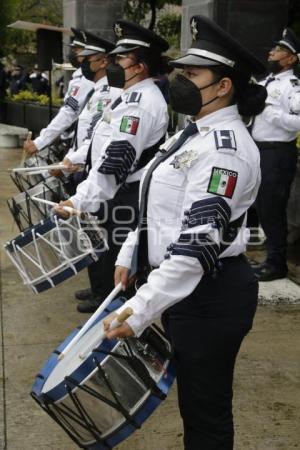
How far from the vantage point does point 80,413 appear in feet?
7.85

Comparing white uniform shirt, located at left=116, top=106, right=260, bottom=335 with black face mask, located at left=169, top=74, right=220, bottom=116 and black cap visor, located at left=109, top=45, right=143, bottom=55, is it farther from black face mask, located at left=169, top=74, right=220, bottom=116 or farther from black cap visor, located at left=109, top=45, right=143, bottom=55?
black cap visor, located at left=109, top=45, right=143, bottom=55

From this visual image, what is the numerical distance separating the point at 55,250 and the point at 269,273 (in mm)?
2347

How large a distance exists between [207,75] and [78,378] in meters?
1.16

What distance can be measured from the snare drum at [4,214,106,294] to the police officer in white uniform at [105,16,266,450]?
134 cm

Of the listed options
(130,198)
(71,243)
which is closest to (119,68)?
(130,198)

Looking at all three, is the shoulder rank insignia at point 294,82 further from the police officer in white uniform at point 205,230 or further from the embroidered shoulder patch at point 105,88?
the police officer in white uniform at point 205,230

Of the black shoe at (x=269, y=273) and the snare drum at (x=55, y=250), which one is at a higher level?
the snare drum at (x=55, y=250)

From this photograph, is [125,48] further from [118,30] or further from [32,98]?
[32,98]

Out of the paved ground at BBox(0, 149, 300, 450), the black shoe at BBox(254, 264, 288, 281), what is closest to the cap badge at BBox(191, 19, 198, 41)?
the paved ground at BBox(0, 149, 300, 450)

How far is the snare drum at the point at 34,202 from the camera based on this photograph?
4602 millimetres

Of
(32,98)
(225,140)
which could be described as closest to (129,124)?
(225,140)

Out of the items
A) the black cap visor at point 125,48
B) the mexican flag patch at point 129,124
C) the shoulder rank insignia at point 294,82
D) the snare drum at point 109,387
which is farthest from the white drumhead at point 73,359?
the shoulder rank insignia at point 294,82

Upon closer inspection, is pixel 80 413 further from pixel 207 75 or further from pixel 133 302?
pixel 207 75

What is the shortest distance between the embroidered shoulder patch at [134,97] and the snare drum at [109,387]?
179cm
